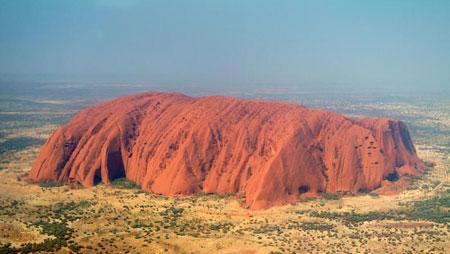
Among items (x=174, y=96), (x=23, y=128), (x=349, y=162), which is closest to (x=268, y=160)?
(x=349, y=162)

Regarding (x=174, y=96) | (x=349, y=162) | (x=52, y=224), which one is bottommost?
(x=52, y=224)

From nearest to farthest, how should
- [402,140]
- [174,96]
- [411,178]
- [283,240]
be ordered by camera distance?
[283,240], [411,178], [402,140], [174,96]

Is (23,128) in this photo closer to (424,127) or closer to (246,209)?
(246,209)

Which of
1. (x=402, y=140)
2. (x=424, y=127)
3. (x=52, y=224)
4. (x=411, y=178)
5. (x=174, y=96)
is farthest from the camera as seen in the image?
(x=424, y=127)

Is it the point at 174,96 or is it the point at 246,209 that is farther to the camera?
the point at 174,96

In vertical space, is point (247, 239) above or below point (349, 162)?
below

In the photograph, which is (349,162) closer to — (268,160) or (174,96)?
(268,160)
